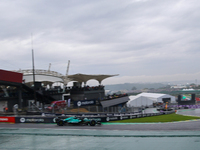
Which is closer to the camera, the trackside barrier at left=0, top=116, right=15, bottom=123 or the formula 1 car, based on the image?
the formula 1 car

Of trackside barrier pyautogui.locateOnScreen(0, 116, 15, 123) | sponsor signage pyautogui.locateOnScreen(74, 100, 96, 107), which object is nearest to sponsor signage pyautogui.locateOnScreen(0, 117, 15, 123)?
trackside barrier pyautogui.locateOnScreen(0, 116, 15, 123)

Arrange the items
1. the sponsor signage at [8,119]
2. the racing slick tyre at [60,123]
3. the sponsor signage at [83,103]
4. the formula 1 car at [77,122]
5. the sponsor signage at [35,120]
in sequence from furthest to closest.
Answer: the sponsor signage at [83,103]
the sponsor signage at [8,119]
the sponsor signage at [35,120]
the racing slick tyre at [60,123]
the formula 1 car at [77,122]

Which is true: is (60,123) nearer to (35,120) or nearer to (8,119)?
(35,120)

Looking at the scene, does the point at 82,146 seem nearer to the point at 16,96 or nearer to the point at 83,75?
the point at 16,96

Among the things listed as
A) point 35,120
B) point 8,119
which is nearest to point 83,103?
point 35,120

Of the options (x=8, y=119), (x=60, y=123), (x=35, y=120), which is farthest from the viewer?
(x=8, y=119)

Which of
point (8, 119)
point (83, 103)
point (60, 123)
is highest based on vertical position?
point (83, 103)

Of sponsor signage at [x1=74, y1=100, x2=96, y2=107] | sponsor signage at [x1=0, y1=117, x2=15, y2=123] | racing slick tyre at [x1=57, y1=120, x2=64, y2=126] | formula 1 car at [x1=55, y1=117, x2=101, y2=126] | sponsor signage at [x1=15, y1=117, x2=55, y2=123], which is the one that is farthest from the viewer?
sponsor signage at [x1=74, y1=100, x2=96, y2=107]

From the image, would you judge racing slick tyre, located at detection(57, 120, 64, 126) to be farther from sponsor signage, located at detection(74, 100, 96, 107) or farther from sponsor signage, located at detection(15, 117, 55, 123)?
sponsor signage, located at detection(74, 100, 96, 107)

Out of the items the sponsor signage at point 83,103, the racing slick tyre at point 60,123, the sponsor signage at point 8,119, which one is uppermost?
the sponsor signage at point 83,103

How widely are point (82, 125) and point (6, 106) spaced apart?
17.3m

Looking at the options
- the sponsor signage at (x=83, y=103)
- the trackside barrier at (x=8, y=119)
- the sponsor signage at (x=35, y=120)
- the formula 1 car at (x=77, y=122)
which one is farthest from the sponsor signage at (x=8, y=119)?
the sponsor signage at (x=83, y=103)

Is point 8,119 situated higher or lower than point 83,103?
lower

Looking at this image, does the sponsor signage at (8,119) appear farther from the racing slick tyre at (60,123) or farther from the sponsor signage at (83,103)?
the sponsor signage at (83,103)
